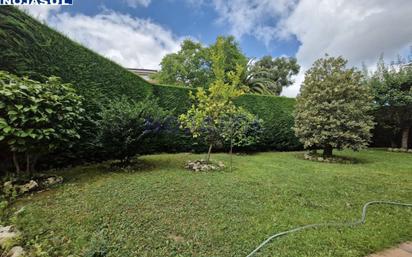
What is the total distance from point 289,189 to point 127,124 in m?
3.17

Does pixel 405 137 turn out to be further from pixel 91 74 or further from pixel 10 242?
pixel 10 242

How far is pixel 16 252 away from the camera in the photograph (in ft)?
5.65

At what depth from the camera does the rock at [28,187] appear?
2848 mm


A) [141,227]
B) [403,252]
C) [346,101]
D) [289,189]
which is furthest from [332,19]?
[141,227]

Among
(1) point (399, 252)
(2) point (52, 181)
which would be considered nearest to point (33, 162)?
(2) point (52, 181)

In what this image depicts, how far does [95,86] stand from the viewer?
16.3 feet

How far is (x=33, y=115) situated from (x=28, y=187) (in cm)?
103

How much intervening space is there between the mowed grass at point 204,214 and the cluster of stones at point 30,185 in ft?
0.68

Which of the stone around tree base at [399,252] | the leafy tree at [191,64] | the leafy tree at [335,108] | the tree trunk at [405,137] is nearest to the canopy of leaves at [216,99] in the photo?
the leafy tree at [335,108]

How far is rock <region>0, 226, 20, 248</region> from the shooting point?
5.96 feet

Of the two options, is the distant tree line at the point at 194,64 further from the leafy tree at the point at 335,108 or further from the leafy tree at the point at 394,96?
the leafy tree at the point at 335,108

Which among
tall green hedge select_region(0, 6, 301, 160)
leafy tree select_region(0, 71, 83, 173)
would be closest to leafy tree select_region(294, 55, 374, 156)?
tall green hedge select_region(0, 6, 301, 160)

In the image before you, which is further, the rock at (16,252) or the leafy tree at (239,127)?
the leafy tree at (239,127)

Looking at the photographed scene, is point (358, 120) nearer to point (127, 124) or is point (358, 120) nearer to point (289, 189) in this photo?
point (289, 189)
